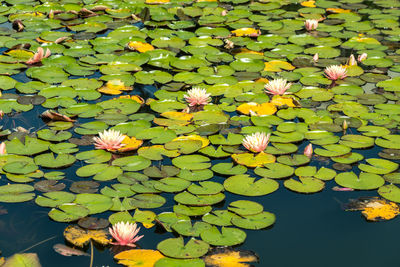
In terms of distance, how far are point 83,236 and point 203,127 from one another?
1.62 metres

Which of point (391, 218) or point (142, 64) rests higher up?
point (142, 64)

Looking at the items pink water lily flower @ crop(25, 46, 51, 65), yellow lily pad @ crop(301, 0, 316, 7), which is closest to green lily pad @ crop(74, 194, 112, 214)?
pink water lily flower @ crop(25, 46, 51, 65)

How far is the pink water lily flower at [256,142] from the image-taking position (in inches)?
173

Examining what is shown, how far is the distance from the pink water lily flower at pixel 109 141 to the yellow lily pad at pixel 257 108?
1.23 metres

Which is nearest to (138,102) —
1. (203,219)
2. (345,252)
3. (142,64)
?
(142,64)

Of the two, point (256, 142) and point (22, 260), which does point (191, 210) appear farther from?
point (22, 260)

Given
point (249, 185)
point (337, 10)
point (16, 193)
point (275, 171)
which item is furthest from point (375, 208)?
point (337, 10)

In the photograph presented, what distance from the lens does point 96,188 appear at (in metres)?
4.03

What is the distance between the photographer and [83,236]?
11.6 ft

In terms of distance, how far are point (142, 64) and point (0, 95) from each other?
4.76ft

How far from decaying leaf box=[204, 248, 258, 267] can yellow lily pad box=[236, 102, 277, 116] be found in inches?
73.1

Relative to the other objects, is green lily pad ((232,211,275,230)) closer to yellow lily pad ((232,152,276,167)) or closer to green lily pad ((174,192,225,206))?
green lily pad ((174,192,225,206))

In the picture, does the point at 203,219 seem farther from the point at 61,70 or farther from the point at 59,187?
the point at 61,70

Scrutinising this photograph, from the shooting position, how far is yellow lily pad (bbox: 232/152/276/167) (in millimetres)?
4332
